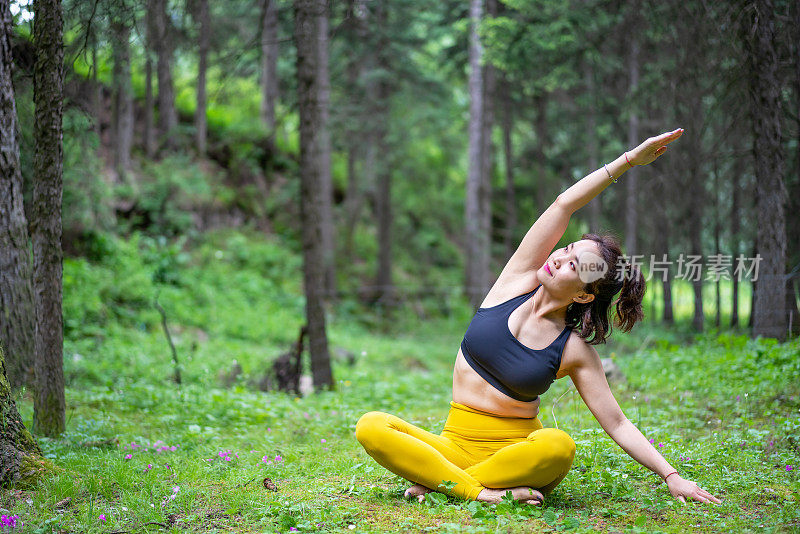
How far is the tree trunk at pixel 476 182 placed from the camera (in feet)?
53.7

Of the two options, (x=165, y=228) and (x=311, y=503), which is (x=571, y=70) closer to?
(x=165, y=228)

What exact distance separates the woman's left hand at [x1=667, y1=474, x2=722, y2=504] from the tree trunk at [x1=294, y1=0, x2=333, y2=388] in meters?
5.23

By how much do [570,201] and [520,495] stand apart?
1561 mm

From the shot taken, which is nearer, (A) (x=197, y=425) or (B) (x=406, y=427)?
(B) (x=406, y=427)

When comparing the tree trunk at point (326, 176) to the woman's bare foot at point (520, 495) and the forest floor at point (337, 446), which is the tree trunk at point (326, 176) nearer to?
the forest floor at point (337, 446)

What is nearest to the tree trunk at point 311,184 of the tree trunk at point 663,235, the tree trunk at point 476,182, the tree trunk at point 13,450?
the tree trunk at point 13,450

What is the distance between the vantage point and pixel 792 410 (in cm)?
531

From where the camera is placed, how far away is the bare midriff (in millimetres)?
3432

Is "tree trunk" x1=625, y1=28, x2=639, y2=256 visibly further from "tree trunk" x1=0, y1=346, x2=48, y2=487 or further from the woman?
"tree trunk" x1=0, y1=346, x2=48, y2=487

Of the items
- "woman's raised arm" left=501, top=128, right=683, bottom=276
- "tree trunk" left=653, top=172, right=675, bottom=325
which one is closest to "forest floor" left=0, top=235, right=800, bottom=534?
"woman's raised arm" left=501, top=128, right=683, bottom=276

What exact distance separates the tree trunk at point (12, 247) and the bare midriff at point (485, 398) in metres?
3.87

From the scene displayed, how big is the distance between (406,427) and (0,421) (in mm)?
2322

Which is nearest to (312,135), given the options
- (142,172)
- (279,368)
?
(279,368)

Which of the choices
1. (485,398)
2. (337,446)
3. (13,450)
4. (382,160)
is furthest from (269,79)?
(485,398)
